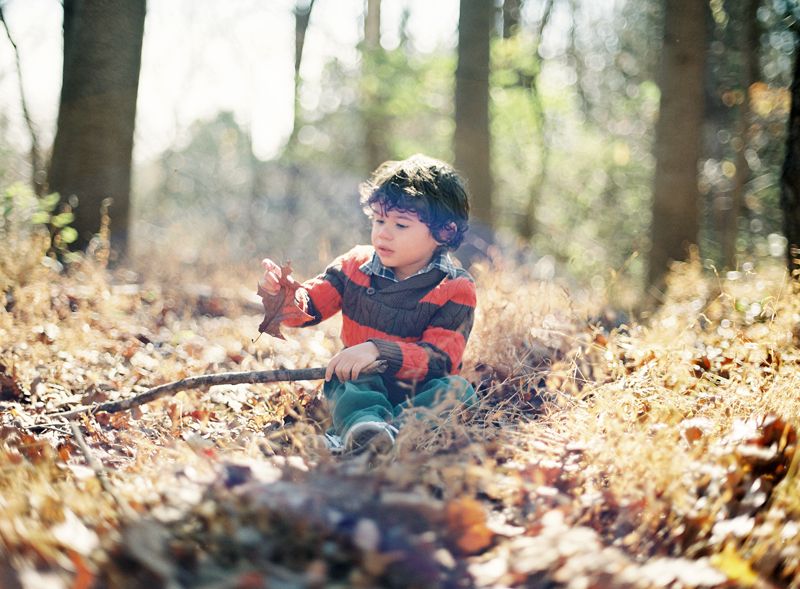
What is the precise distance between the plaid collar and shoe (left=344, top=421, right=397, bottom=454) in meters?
0.83

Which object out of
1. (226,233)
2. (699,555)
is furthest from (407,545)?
(226,233)

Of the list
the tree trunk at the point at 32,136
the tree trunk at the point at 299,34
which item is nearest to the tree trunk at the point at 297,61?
the tree trunk at the point at 299,34

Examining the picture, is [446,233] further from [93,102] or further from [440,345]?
[93,102]

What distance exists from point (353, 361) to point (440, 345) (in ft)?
1.48

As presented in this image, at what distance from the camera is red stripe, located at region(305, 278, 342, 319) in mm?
3379

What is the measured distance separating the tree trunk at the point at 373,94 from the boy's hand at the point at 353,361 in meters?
11.0

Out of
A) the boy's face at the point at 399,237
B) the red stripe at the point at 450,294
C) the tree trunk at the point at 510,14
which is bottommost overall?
the red stripe at the point at 450,294

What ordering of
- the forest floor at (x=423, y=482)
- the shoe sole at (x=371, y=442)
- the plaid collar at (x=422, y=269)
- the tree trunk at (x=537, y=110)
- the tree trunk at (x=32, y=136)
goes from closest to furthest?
the forest floor at (x=423, y=482)
the shoe sole at (x=371, y=442)
the plaid collar at (x=422, y=269)
the tree trunk at (x=32, y=136)
the tree trunk at (x=537, y=110)

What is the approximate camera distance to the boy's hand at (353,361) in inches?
114

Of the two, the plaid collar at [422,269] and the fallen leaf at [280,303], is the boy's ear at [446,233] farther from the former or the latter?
the fallen leaf at [280,303]

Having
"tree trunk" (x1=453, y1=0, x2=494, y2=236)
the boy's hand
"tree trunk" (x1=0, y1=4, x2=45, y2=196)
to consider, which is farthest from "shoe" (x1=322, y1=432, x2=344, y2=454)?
"tree trunk" (x1=453, y1=0, x2=494, y2=236)

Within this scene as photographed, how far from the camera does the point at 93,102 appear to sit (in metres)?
6.39

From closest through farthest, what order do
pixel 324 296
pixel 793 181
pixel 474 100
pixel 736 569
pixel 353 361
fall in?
pixel 736 569
pixel 353 361
pixel 324 296
pixel 793 181
pixel 474 100

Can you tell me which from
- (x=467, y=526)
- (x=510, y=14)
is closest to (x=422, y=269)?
(x=467, y=526)
